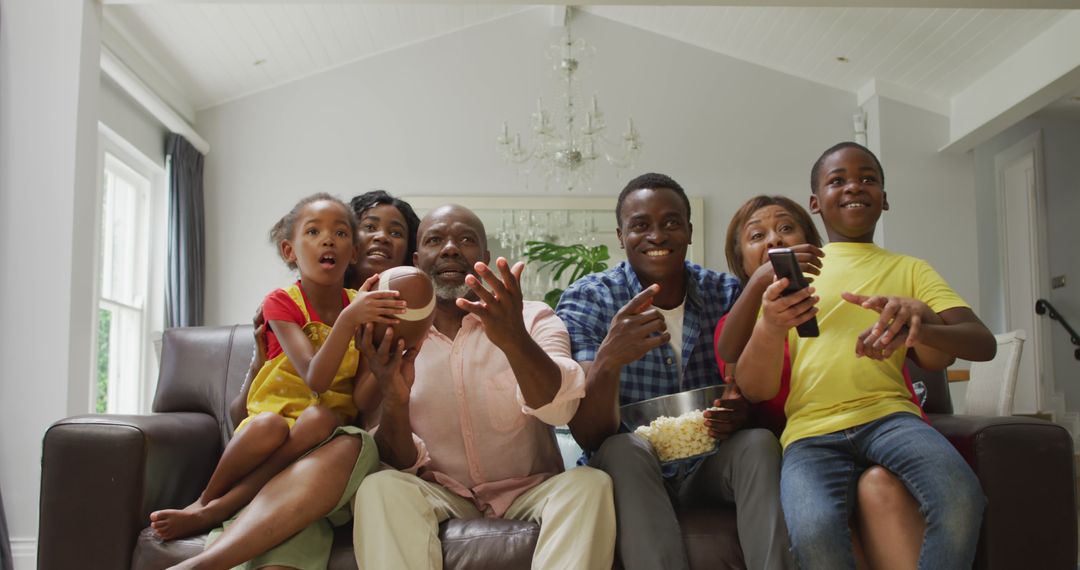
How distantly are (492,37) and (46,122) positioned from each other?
14.0 ft

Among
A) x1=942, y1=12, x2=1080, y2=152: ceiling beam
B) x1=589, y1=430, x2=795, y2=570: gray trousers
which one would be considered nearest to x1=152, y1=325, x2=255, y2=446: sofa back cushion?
x1=589, y1=430, x2=795, y2=570: gray trousers

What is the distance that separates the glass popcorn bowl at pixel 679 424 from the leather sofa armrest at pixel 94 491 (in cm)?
103

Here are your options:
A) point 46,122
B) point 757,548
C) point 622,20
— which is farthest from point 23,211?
point 622,20

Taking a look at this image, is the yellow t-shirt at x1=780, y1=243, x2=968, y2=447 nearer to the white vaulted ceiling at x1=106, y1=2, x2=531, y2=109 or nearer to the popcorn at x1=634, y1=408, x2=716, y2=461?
the popcorn at x1=634, y1=408, x2=716, y2=461

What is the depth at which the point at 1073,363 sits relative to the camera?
680cm

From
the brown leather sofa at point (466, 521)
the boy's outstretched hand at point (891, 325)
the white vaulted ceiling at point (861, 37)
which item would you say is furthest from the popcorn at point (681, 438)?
the white vaulted ceiling at point (861, 37)

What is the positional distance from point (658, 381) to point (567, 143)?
3926 mm

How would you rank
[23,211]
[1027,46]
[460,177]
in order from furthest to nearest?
[460,177] → [1027,46] → [23,211]

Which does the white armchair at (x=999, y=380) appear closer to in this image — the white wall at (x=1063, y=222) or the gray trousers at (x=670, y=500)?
the gray trousers at (x=670, y=500)

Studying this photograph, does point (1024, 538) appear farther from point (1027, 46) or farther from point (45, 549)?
point (1027, 46)

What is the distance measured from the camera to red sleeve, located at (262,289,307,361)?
78.3 inches

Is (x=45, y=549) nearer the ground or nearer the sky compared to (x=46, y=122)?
nearer the ground

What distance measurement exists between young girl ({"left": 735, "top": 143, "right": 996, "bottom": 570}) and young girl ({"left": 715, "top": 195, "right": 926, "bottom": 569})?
0.10 ft

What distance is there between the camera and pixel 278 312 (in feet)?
6.53
